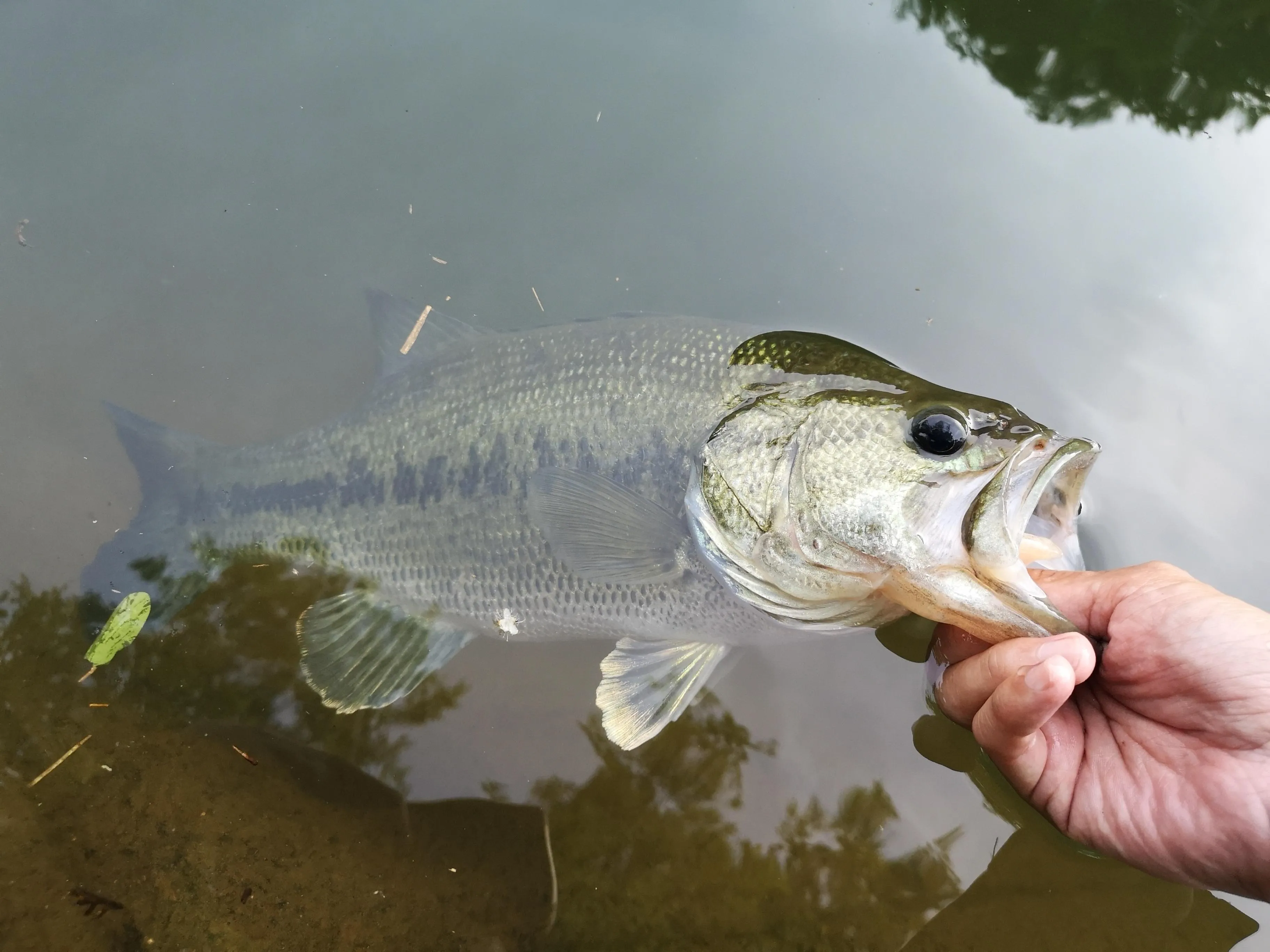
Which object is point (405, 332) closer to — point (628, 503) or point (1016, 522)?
point (628, 503)

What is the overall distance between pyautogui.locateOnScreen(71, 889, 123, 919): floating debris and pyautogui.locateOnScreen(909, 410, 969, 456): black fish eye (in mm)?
2903

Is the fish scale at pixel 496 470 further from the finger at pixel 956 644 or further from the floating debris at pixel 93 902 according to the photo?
the floating debris at pixel 93 902

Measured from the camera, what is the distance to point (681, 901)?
2.25 meters

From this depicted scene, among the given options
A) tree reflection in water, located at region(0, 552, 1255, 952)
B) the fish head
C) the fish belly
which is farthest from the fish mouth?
tree reflection in water, located at region(0, 552, 1255, 952)

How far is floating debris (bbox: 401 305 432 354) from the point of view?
271 cm

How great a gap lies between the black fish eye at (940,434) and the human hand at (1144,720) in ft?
1.56

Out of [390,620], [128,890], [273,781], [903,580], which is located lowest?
[128,890]

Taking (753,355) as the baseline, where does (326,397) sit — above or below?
below

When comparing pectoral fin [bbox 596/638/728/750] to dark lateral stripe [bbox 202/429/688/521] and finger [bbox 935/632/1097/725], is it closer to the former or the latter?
dark lateral stripe [bbox 202/429/688/521]

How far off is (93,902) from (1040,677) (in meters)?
2.92

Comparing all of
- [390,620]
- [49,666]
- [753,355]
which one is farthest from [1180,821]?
[49,666]

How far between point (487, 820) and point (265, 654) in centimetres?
106

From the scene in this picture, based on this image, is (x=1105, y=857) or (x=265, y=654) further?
(x=265, y=654)

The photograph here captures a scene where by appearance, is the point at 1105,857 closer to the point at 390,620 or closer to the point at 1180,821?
the point at 1180,821
